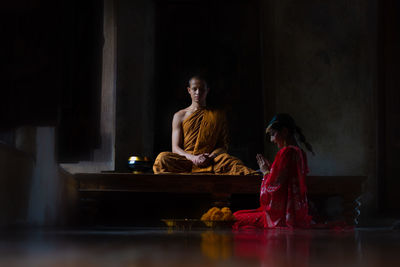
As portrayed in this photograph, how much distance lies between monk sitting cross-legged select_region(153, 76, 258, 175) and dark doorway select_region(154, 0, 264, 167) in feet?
2.77

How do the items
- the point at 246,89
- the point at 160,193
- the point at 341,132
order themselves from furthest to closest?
1. the point at 246,89
2. the point at 341,132
3. the point at 160,193

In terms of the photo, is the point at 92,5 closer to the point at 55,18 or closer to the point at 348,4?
the point at 55,18

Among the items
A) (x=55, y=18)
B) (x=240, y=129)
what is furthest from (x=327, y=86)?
(x=55, y=18)

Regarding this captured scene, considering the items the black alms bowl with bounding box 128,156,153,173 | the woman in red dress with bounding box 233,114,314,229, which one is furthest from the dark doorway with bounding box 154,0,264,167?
the woman in red dress with bounding box 233,114,314,229

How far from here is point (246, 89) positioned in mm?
6133

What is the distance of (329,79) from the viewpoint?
546cm

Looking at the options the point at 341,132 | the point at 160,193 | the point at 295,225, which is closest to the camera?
the point at 295,225

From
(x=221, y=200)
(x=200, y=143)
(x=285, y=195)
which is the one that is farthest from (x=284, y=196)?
(x=200, y=143)

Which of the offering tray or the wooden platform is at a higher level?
the wooden platform

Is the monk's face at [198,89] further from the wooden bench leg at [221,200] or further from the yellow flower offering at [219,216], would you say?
the yellow flower offering at [219,216]

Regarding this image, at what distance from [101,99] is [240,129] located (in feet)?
5.77

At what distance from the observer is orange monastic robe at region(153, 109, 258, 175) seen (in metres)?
4.86

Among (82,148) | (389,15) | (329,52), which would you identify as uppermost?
(389,15)

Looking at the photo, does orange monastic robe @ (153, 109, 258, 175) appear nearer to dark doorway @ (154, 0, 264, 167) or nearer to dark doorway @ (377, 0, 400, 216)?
dark doorway @ (154, 0, 264, 167)
